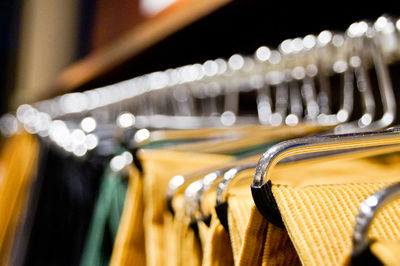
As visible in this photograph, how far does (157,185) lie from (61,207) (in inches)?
14.4

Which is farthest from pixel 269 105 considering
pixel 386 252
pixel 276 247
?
pixel 386 252

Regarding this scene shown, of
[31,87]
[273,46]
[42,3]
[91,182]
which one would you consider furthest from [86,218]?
[42,3]

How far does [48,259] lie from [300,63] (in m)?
0.51

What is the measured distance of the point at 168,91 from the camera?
1.07 metres

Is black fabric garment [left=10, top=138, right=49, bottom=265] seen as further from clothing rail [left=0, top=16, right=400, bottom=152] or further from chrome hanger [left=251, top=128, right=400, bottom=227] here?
chrome hanger [left=251, top=128, right=400, bottom=227]

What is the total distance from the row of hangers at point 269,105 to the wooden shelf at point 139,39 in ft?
0.25

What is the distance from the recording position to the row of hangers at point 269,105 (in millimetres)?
283

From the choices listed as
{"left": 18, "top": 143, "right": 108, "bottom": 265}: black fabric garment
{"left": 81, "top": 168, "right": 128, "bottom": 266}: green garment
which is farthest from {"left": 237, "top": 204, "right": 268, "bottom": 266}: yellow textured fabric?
{"left": 18, "top": 143, "right": 108, "bottom": 265}: black fabric garment

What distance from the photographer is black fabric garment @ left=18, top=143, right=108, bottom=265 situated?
68 centimetres

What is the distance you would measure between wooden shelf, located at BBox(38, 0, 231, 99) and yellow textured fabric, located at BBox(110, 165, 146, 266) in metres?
0.33

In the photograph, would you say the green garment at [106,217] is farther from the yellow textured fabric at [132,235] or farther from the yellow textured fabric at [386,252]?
the yellow textured fabric at [386,252]

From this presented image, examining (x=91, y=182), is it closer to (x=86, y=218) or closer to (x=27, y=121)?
(x=86, y=218)

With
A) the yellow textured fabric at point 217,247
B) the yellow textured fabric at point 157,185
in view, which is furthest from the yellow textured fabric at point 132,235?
the yellow textured fabric at point 217,247

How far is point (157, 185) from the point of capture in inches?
17.8
